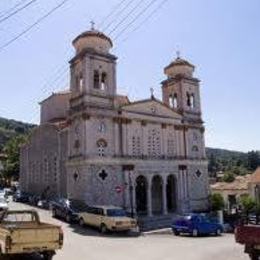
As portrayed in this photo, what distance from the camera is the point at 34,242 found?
14672mm

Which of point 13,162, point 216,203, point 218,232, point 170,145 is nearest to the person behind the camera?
point 218,232

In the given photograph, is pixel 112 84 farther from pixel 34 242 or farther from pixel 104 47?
pixel 34 242

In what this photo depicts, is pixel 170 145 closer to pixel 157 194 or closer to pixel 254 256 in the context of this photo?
pixel 157 194

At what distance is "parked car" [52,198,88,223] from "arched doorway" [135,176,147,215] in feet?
23.8

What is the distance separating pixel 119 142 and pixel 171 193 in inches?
345

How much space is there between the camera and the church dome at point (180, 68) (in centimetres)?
4694

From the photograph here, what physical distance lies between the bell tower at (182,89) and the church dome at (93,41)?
10125mm

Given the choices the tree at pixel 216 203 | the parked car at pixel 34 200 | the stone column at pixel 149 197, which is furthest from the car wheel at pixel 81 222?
the tree at pixel 216 203

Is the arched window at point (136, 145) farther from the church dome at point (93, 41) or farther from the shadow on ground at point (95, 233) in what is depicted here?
the shadow on ground at point (95, 233)

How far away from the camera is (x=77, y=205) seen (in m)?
35.5

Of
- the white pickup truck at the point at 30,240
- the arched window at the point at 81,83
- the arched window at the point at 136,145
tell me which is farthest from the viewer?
the arched window at the point at 136,145

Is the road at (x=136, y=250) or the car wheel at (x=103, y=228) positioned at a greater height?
the car wheel at (x=103, y=228)

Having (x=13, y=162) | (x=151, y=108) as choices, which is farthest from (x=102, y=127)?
(x=13, y=162)

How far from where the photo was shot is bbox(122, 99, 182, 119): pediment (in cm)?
4103
